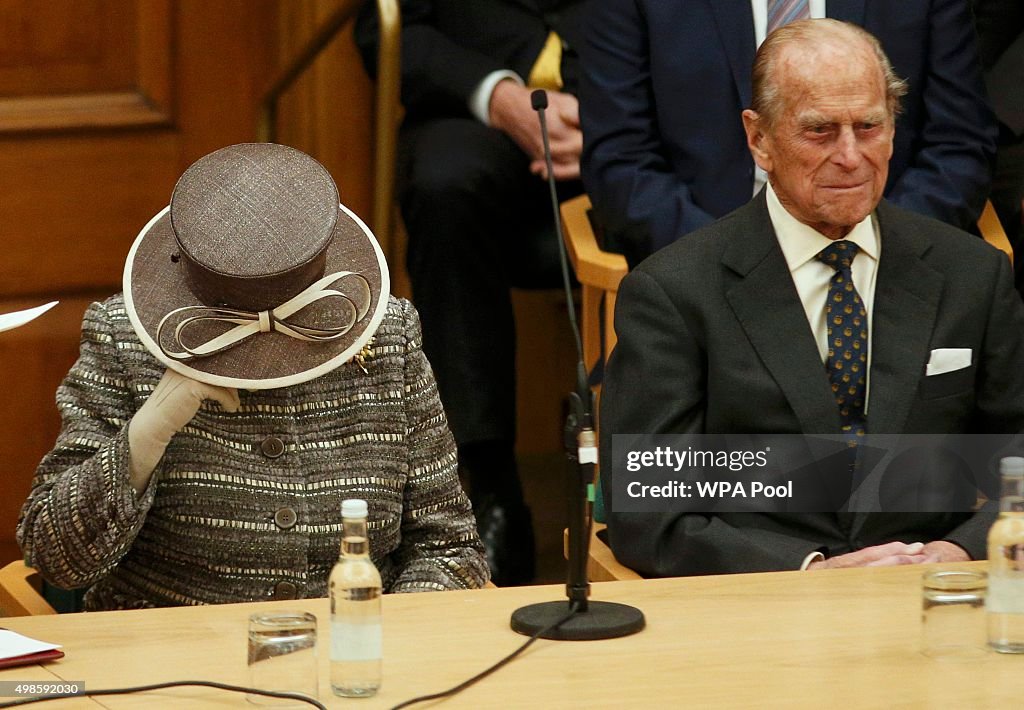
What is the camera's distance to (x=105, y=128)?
395 centimetres

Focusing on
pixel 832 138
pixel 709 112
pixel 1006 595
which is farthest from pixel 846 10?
pixel 1006 595

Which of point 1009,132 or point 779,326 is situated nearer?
point 779,326

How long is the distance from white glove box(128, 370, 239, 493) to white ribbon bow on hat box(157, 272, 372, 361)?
0.14 ft

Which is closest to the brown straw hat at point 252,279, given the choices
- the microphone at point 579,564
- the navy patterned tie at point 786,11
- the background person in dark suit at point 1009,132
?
the microphone at point 579,564

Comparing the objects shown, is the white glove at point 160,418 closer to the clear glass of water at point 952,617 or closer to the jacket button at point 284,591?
the jacket button at point 284,591

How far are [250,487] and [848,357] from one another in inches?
38.1

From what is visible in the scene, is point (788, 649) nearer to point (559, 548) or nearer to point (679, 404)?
point (679, 404)

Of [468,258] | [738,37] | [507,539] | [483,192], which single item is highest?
[738,37]

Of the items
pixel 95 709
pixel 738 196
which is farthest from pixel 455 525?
pixel 738 196

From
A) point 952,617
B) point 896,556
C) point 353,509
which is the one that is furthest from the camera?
point 896,556

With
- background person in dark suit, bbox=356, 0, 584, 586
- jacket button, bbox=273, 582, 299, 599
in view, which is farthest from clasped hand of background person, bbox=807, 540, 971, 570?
background person in dark suit, bbox=356, 0, 584, 586

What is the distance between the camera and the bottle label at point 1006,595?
1.85 meters

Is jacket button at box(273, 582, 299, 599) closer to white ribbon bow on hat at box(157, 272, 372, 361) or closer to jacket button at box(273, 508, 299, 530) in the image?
jacket button at box(273, 508, 299, 530)

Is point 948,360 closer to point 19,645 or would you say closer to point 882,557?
point 882,557
